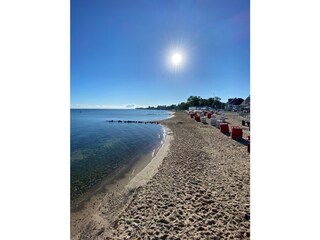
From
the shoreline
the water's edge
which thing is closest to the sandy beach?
the shoreline

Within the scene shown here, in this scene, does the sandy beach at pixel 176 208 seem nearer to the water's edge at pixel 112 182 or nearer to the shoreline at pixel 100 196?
the shoreline at pixel 100 196

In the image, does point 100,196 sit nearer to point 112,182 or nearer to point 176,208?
point 112,182

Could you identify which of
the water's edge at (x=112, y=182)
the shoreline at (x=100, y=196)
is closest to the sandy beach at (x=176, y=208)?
the shoreline at (x=100, y=196)

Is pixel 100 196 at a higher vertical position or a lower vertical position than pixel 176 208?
lower

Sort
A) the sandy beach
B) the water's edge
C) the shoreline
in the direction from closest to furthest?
1. the sandy beach
2. the shoreline
3. the water's edge

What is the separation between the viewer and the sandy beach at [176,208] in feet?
6.26

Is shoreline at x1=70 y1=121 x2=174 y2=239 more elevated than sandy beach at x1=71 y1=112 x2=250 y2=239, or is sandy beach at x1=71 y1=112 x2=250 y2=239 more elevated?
sandy beach at x1=71 y1=112 x2=250 y2=239

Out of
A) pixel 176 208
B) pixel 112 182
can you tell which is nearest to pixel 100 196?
pixel 112 182

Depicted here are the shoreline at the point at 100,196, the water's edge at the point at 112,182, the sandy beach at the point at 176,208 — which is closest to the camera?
the sandy beach at the point at 176,208

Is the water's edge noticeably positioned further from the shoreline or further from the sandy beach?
the sandy beach

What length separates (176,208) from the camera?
7.56 ft

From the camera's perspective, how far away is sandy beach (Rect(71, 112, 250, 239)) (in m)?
1.91
